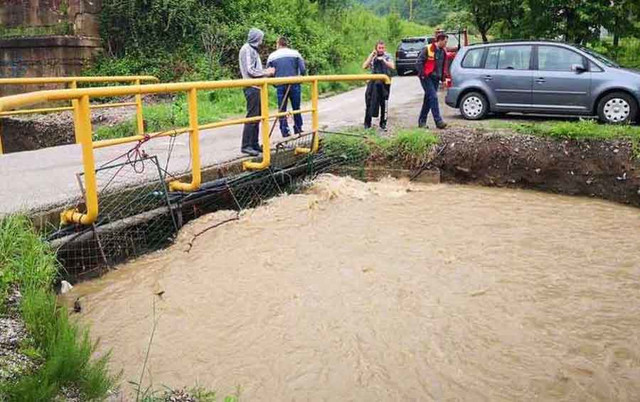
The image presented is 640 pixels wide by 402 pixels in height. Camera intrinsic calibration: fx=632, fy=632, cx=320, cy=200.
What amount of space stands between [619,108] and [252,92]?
6.27m

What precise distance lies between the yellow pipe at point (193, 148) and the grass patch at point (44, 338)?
2183mm

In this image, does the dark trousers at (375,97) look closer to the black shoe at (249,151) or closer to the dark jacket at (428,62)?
the dark jacket at (428,62)

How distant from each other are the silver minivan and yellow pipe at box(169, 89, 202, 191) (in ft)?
21.5

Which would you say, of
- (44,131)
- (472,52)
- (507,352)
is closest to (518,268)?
(507,352)

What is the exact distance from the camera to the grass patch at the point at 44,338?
2.86m

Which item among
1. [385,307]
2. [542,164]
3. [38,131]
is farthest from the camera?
[38,131]

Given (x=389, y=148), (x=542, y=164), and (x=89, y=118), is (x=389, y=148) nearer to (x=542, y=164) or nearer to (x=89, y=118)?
(x=542, y=164)

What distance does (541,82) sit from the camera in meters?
11.0

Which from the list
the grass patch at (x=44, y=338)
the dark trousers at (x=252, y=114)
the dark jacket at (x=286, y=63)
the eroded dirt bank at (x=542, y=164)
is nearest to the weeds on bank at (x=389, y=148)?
the eroded dirt bank at (x=542, y=164)

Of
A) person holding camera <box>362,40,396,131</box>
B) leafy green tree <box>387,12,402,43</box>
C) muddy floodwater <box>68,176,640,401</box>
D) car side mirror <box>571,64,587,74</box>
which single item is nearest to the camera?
muddy floodwater <box>68,176,640,401</box>

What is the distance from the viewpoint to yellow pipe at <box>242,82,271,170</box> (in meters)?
7.85

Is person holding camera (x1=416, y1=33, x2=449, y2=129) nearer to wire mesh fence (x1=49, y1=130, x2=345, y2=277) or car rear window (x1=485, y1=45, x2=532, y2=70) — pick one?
car rear window (x1=485, y1=45, x2=532, y2=70)

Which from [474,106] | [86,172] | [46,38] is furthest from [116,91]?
[46,38]

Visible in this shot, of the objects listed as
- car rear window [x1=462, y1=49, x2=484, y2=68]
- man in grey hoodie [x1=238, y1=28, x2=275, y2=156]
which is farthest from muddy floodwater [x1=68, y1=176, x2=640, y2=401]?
car rear window [x1=462, y1=49, x2=484, y2=68]
